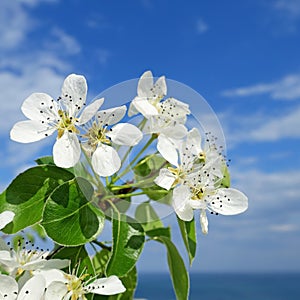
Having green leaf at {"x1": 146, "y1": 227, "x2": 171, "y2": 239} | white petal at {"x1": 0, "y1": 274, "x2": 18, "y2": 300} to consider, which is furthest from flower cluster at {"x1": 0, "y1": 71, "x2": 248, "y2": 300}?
green leaf at {"x1": 146, "y1": 227, "x2": 171, "y2": 239}

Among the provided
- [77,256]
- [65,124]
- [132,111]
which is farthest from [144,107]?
[77,256]

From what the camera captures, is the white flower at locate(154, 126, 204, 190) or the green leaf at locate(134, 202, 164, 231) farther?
the green leaf at locate(134, 202, 164, 231)

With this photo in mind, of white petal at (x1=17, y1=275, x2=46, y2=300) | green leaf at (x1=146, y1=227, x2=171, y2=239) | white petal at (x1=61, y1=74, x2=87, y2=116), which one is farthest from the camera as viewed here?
green leaf at (x1=146, y1=227, x2=171, y2=239)

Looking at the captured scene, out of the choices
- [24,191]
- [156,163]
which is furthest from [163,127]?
[24,191]

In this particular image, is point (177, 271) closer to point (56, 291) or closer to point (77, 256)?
point (77, 256)

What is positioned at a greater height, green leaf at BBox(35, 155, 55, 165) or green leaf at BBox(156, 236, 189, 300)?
green leaf at BBox(35, 155, 55, 165)

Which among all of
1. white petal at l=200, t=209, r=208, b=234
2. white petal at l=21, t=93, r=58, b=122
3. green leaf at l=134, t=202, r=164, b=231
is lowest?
white petal at l=200, t=209, r=208, b=234

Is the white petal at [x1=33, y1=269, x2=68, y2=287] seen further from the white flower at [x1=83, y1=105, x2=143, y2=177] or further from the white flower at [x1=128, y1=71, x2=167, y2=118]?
the white flower at [x1=128, y1=71, x2=167, y2=118]
